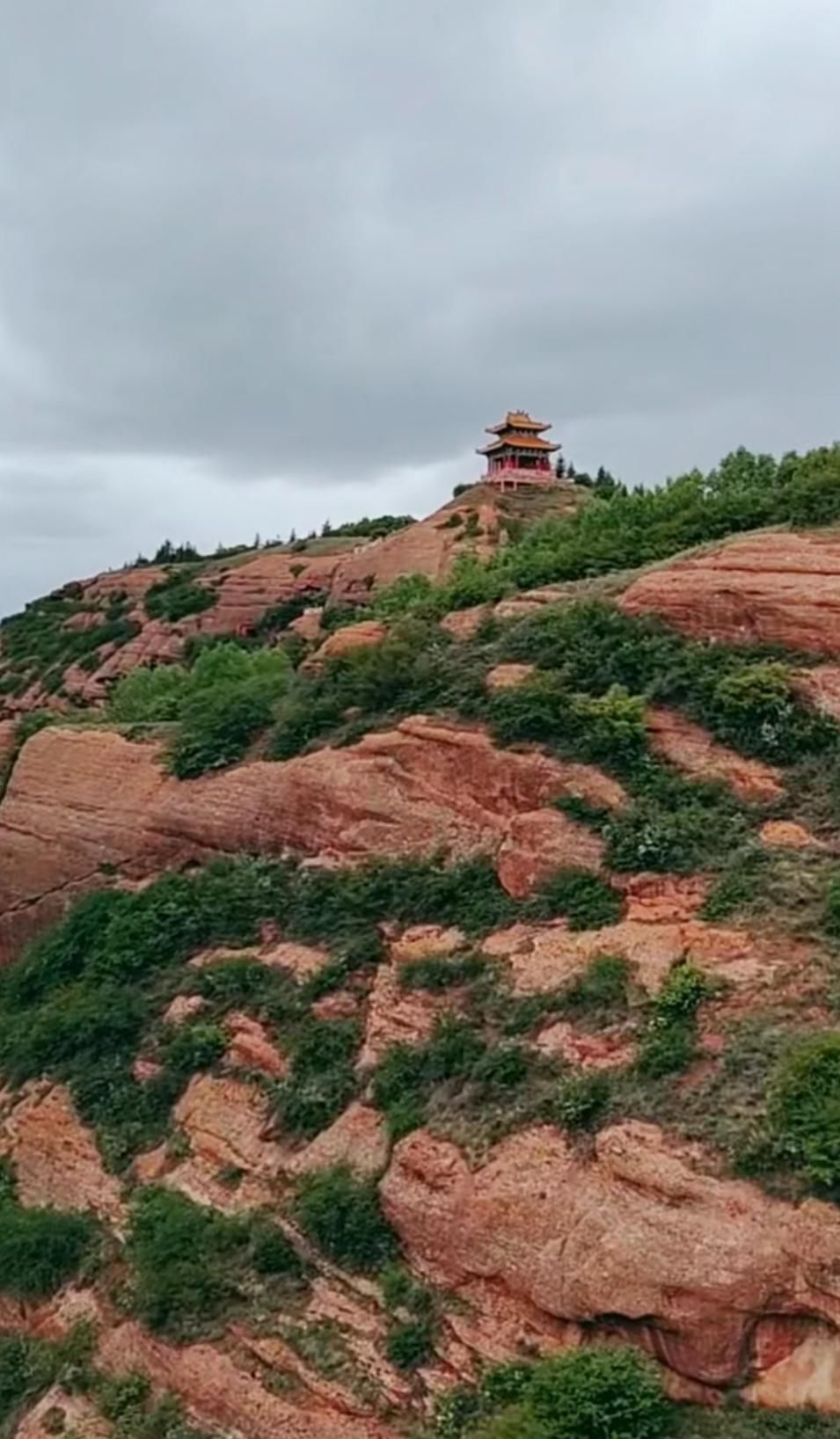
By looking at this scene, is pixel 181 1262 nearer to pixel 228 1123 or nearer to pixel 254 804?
pixel 228 1123

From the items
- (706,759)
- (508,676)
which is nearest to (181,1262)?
(706,759)

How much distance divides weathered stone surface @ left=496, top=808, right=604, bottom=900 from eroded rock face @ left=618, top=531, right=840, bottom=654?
367 cm

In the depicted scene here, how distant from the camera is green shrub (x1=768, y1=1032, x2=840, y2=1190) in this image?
11.1 meters

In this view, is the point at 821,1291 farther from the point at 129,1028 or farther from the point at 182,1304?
the point at 129,1028

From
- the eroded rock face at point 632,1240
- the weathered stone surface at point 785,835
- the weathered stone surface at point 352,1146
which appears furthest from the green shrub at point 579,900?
the weathered stone surface at point 352,1146

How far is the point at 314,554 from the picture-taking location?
6191cm

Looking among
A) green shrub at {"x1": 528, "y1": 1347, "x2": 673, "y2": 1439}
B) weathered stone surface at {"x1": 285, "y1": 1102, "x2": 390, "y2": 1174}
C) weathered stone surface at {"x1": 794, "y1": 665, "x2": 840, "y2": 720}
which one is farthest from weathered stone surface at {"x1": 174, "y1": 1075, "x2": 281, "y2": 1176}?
weathered stone surface at {"x1": 794, "y1": 665, "x2": 840, "y2": 720}

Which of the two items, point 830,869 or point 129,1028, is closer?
point 830,869

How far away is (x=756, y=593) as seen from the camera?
17.9 m

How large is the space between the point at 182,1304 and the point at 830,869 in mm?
8232

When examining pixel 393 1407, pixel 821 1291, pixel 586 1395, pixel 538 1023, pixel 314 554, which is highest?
pixel 314 554

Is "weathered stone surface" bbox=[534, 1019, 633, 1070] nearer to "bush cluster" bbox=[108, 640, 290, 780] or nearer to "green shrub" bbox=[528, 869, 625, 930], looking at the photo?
"green shrub" bbox=[528, 869, 625, 930]

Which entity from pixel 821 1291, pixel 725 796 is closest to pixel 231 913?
pixel 725 796

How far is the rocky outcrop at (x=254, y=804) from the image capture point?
57.7 feet
